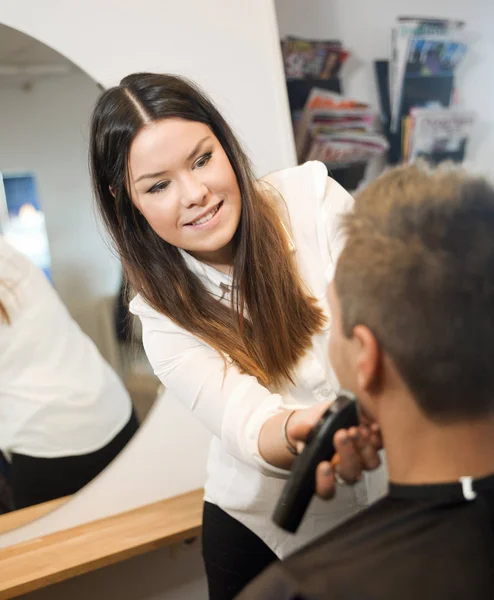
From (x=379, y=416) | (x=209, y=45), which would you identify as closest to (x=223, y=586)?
(x=379, y=416)

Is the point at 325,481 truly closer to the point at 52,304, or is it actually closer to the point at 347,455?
the point at 347,455

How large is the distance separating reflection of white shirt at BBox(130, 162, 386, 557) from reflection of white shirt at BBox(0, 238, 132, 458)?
1.33 ft

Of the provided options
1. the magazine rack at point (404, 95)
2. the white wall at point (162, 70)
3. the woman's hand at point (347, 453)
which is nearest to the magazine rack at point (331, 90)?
the magazine rack at point (404, 95)

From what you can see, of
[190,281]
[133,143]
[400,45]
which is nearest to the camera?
[133,143]

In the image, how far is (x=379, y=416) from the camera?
0.69 m

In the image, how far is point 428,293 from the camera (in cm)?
60

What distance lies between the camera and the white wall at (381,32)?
1942mm

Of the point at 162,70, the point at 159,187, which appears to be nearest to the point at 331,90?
the point at 162,70

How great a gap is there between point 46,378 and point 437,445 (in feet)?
3.37

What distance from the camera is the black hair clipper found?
71 cm

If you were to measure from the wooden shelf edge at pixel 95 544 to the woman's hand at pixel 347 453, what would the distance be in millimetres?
748

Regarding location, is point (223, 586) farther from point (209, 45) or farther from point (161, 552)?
point (209, 45)

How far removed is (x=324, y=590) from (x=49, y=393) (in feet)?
3.34

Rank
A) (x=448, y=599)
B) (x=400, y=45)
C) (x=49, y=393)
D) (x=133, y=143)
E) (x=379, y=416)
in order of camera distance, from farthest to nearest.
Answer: (x=400, y=45), (x=49, y=393), (x=133, y=143), (x=379, y=416), (x=448, y=599)
